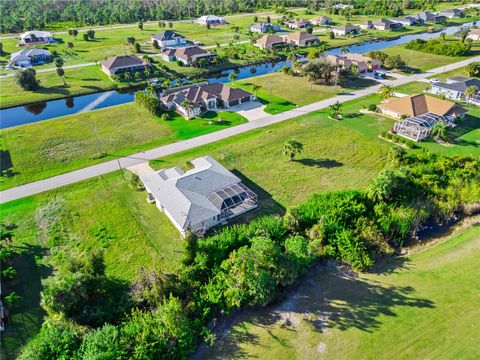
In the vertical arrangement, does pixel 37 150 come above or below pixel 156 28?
below

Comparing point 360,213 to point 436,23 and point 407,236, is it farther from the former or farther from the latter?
point 436,23

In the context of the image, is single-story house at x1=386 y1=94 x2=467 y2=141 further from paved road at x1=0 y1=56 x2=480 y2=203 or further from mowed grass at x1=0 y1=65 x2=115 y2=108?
mowed grass at x1=0 y1=65 x2=115 y2=108

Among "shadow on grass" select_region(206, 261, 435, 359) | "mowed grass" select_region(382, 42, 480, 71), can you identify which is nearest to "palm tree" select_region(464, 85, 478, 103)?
"mowed grass" select_region(382, 42, 480, 71)

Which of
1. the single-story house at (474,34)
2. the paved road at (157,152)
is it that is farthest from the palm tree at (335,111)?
the single-story house at (474,34)

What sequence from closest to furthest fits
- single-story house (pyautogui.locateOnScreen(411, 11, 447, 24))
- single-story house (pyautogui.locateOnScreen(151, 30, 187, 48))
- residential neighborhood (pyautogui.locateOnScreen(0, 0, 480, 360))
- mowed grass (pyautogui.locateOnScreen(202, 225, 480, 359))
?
1. mowed grass (pyautogui.locateOnScreen(202, 225, 480, 359))
2. residential neighborhood (pyautogui.locateOnScreen(0, 0, 480, 360))
3. single-story house (pyautogui.locateOnScreen(151, 30, 187, 48))
4. single-story house (pyautogui.locateOnScreen(411, 11, 447, 24))

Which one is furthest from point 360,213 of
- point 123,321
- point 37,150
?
point 37,150

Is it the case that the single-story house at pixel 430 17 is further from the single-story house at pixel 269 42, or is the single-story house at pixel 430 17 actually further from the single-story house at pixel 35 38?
the single-story house at pixel 35 38

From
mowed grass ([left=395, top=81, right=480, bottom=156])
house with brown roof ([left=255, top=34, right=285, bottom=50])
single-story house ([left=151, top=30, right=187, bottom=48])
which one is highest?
single-story house ([left=151, top=30, right=187, bottom=48])
